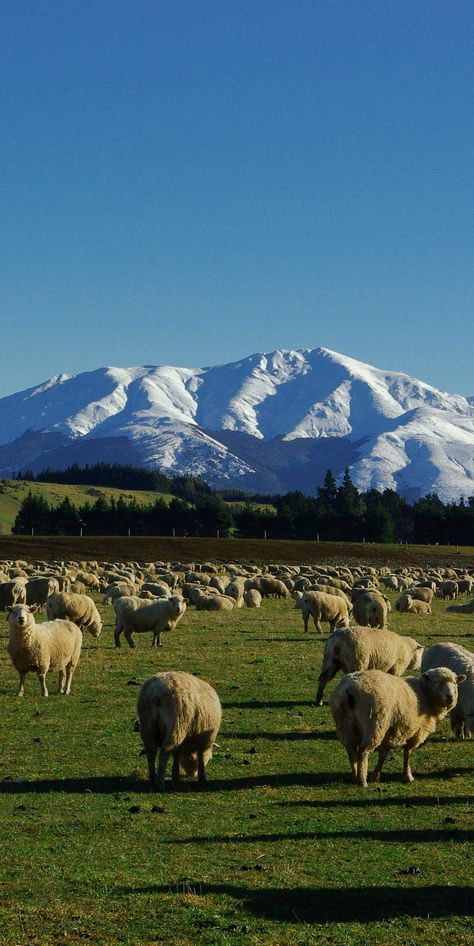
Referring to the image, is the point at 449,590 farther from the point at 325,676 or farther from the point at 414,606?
the point at 325,676

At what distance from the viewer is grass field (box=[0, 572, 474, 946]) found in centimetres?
959

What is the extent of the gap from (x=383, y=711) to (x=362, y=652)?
5418 millimetres

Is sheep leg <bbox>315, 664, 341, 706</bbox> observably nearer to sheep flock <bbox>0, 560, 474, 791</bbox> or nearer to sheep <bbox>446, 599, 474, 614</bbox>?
sheep flock <bbox>0, 560, 474, 791</bbox>

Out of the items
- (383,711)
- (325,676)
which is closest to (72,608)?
(325,676)

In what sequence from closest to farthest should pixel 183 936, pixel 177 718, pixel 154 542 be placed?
pixel 183 936
pixel 177 718
pixel 154 542

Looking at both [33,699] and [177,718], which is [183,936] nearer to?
[177,718]

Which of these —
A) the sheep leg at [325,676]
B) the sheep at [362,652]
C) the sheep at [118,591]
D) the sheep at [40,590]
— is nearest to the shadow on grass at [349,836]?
the sheep at [362,652]

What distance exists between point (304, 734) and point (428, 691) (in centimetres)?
349

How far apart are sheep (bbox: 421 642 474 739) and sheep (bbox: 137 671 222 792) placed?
4621mm

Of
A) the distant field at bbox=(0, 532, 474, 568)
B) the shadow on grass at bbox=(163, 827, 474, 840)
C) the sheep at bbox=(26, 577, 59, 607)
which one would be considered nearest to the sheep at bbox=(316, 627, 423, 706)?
the shadow on grass at bbox=(163, 827, 474, 840)

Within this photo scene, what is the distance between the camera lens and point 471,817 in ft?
45.2

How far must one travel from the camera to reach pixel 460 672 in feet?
61.4

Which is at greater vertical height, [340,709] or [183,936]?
[340,709]

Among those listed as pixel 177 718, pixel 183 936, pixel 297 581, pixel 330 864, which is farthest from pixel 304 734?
pixel 297 581
